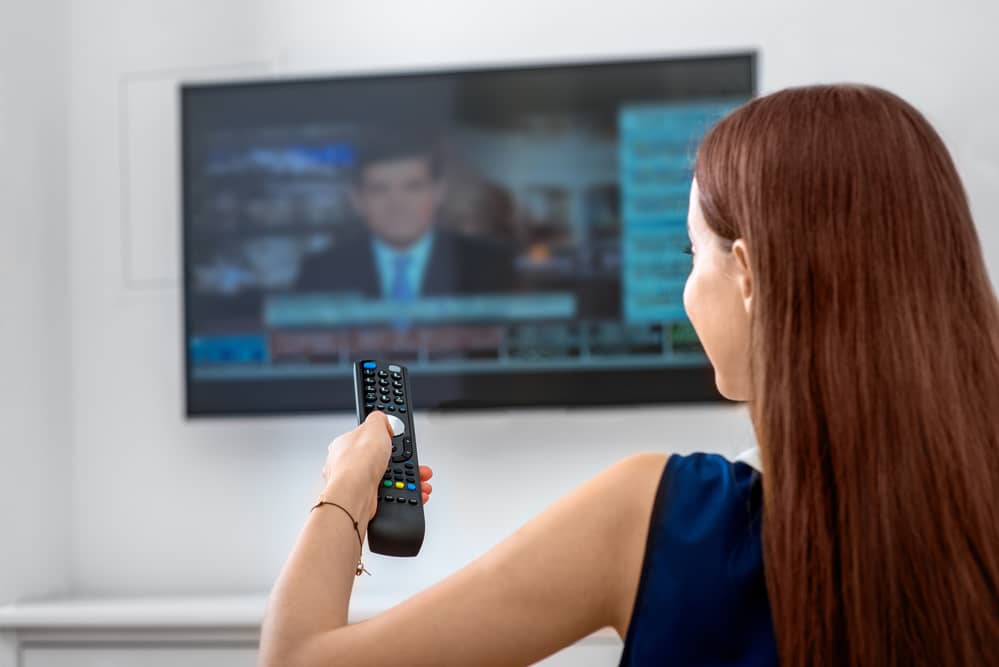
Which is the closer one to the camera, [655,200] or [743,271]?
[743,271]

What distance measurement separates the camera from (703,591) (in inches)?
31.9

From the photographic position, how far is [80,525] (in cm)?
278

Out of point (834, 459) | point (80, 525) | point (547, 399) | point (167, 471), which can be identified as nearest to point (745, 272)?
point (834, 459)

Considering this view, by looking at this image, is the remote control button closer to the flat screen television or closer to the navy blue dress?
the navy blue dress

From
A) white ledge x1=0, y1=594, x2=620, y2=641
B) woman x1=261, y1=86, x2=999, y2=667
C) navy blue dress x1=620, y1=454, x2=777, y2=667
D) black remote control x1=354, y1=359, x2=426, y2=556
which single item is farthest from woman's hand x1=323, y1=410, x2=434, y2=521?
white ledge x1=0, y1=594, x2=620, y2=641

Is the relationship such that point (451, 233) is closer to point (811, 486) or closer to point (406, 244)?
point (406, 244)

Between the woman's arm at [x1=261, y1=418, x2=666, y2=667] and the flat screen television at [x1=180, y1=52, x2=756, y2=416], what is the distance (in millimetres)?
1698

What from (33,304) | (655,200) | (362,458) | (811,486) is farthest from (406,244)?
(811,486)

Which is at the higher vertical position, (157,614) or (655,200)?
(655,200)

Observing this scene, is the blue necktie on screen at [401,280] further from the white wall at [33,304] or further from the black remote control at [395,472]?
the black remote control at [395,472]

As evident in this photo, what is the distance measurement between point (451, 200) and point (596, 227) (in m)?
0.35

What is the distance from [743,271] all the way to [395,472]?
0.45 meters

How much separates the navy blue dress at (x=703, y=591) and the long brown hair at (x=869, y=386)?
2cm

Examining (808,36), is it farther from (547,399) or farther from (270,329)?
(270,329)
